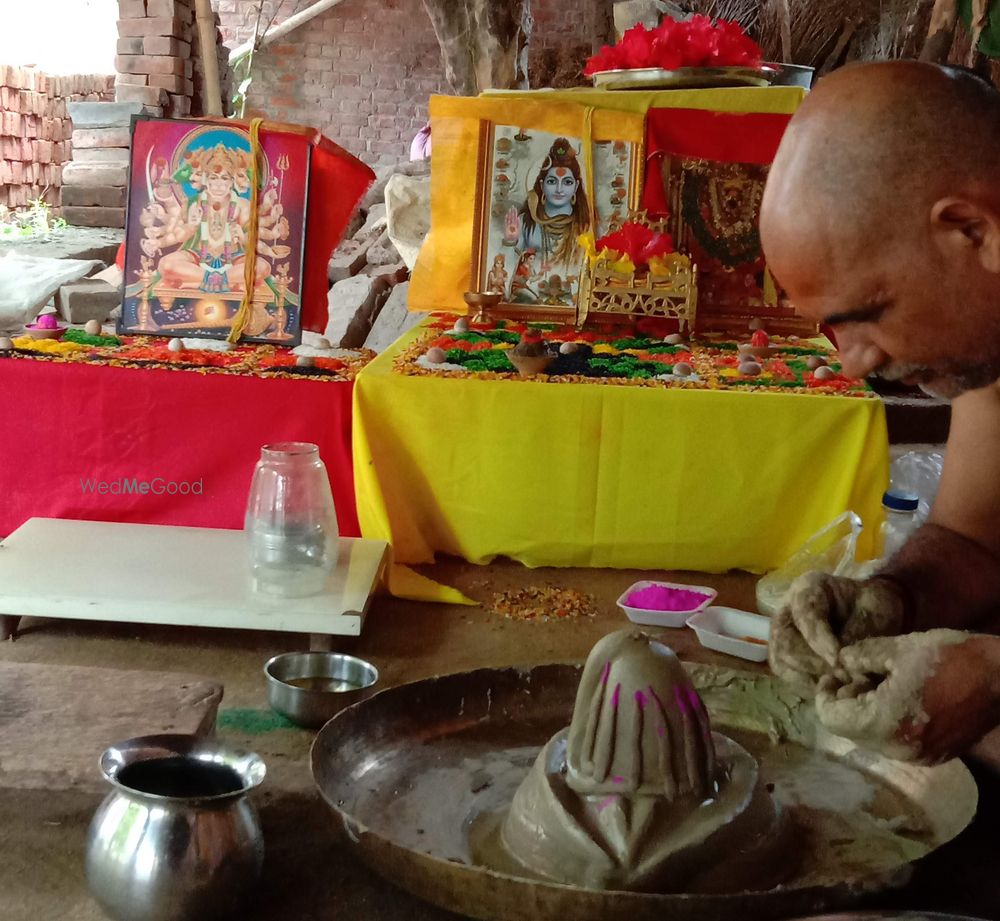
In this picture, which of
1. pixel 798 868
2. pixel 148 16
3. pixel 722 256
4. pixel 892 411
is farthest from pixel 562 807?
pixel 148 16

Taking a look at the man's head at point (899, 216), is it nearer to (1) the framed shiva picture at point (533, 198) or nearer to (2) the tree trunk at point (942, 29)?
(1) the framed shiva picture at point (533, 198)

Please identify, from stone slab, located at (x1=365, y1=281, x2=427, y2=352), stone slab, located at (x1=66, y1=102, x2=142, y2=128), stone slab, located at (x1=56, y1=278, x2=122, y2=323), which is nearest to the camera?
stone slab, located at (x1=56, y1=278, x2=122, y2=323)

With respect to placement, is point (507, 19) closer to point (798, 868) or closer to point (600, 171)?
point (600, 171)

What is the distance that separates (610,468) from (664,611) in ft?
1.77

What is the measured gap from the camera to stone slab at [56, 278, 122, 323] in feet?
18.4

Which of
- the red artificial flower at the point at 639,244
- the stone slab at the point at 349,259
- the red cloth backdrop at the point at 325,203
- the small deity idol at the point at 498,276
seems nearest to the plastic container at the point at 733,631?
the red artificial flower at the point at 639,244

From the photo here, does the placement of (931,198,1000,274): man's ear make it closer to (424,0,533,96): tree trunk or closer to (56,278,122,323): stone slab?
(56,278,122,323): stone slab

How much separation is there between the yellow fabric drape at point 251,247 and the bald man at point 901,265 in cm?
273

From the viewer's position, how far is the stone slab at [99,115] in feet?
23.2

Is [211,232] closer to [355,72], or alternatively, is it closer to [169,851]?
[169,851]

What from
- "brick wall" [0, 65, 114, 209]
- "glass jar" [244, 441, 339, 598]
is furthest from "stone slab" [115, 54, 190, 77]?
"brick wall" [0, 65, 114, 209]

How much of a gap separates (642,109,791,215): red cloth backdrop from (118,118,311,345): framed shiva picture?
150 centimetres

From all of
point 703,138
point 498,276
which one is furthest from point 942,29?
point 498,276

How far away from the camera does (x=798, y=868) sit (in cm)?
178
